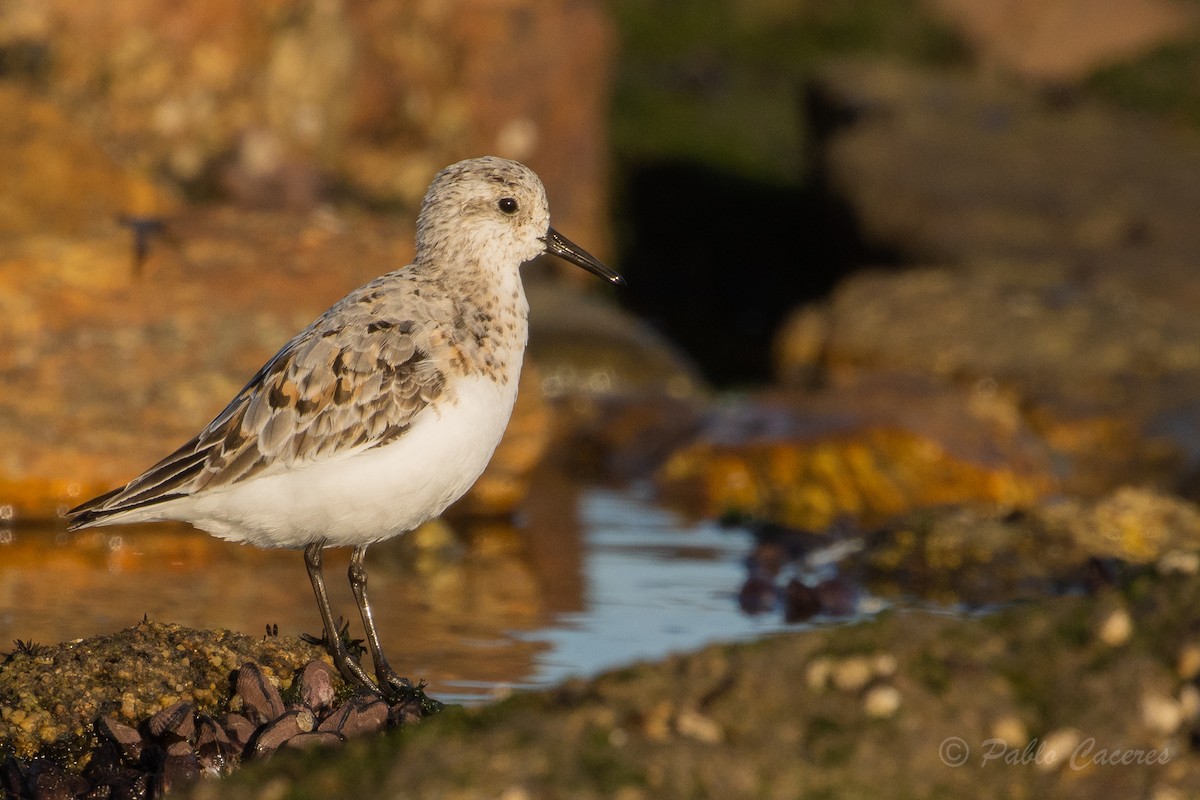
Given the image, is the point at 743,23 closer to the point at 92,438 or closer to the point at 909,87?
the point at 909,87

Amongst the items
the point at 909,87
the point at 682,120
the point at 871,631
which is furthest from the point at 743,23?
the point at 871,631

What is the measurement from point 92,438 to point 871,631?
22.7 feet

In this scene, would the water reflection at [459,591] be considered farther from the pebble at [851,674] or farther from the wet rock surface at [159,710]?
the pebble at [851,674]

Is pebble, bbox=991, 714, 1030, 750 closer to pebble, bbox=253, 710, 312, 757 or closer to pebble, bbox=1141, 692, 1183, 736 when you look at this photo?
pebble, bbox=1141, 692, 1183, 736

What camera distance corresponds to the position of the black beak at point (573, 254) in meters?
7.72

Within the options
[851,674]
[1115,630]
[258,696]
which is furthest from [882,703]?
[258,696]

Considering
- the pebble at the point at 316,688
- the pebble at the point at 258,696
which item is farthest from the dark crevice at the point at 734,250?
the pebble at the point at 258,696

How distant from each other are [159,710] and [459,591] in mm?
3625

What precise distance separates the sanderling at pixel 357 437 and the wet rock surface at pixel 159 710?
0.47 metres

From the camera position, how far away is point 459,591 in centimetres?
924

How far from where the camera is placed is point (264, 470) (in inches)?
265

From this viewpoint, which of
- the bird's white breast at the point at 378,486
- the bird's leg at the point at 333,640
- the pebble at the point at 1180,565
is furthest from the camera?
the bird's white breast at the point at 378,486

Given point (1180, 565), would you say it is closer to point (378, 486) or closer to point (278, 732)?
point (278, 732)

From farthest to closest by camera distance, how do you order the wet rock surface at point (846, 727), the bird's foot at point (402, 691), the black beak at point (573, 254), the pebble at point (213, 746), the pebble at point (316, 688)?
the black beak at point (573, 254) → the bird's foot at point (402, 691) → the pebble at point (316, 688) → the pebble at point (213, 746) → the wet rock surface at point (846, 727)
